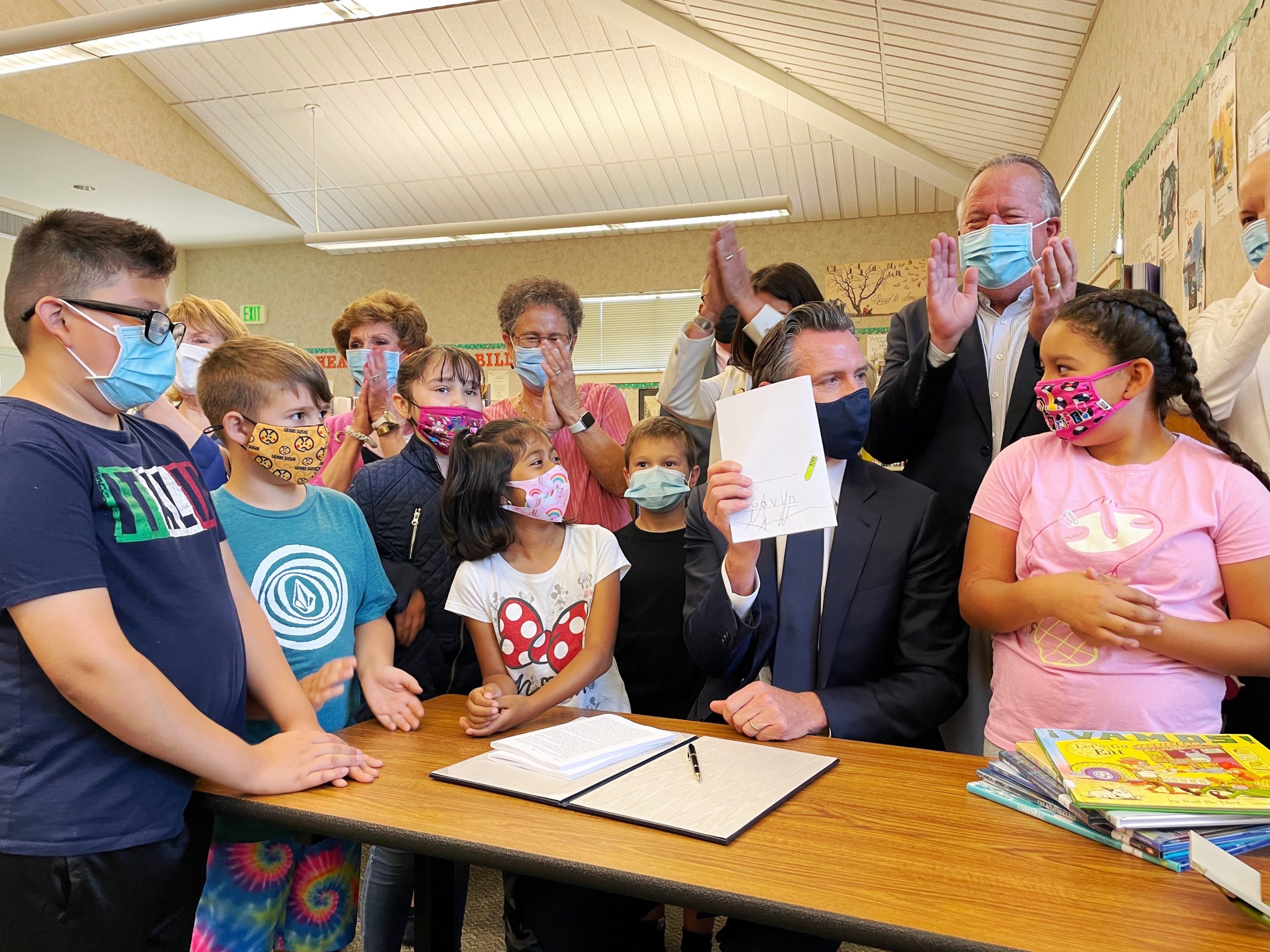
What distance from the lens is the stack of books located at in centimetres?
102

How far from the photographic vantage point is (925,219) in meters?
8.10

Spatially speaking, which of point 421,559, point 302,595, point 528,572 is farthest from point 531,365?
point 302,595

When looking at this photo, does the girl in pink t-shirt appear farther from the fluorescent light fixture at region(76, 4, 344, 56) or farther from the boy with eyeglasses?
the fluorescent light fixture at region(76, 4, 344, 56)

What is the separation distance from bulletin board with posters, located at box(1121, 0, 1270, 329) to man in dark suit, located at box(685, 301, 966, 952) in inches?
49.0

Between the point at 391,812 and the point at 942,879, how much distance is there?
0.73 meters

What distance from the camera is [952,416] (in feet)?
6.64

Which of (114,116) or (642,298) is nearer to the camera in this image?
(114,116)

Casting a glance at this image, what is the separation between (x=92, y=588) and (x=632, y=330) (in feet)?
26.5

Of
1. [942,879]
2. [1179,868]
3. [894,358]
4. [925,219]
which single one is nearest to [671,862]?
[942,879]

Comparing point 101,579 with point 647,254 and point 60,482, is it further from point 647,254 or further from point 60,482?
point 647,254

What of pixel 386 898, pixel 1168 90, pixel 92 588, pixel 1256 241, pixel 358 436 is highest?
pixel 1168 90

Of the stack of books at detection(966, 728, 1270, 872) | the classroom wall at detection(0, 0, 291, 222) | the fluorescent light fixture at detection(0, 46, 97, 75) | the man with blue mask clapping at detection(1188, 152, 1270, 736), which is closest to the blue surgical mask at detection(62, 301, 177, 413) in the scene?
the stack of books at detection(966, 728, 1270, 872)
